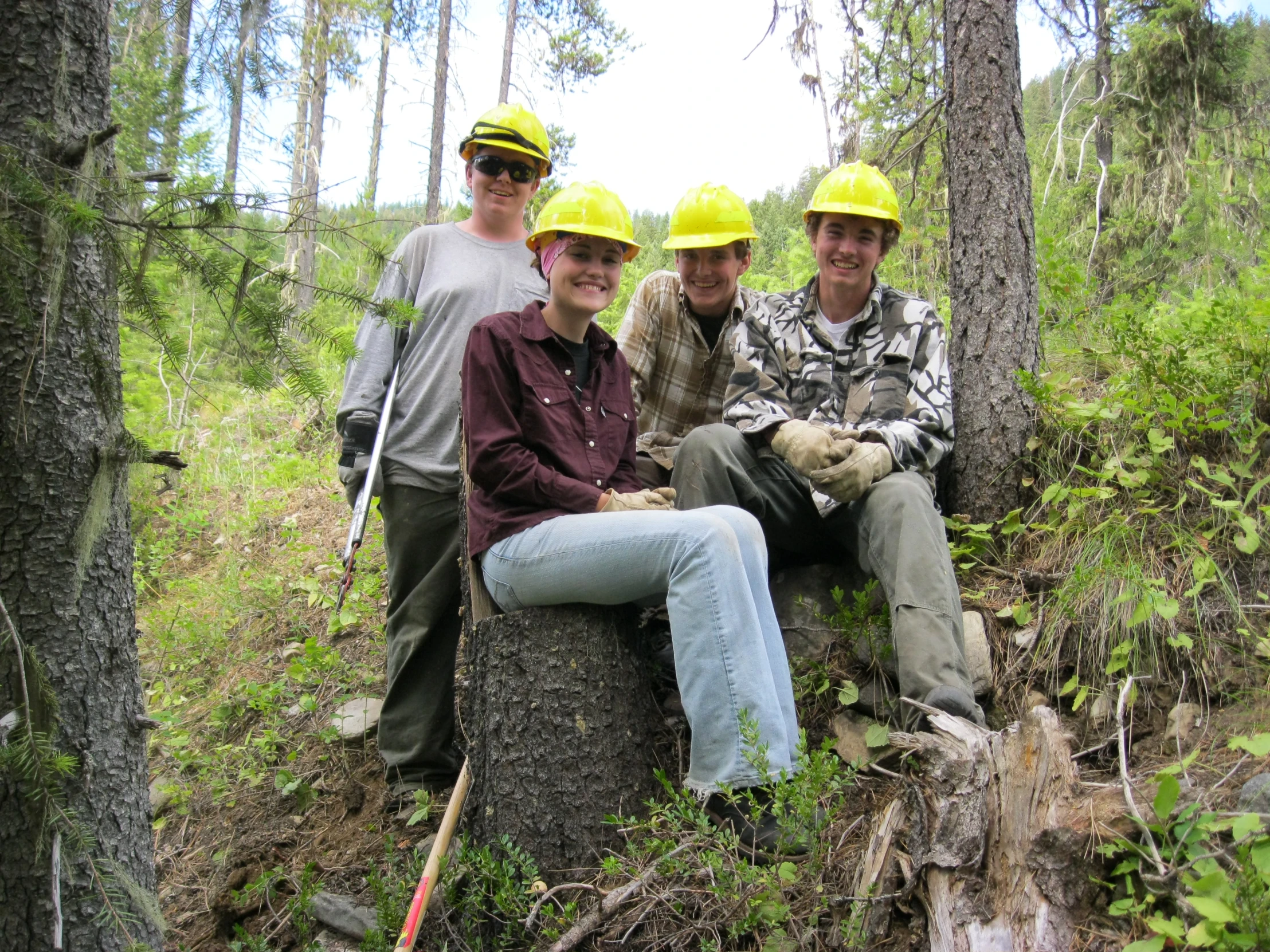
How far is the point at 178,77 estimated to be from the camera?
2738 millimetres

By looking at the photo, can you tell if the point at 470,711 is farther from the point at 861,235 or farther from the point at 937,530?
the point at 861,235

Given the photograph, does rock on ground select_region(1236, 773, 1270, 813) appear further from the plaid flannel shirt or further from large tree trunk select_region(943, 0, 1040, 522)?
the plaid flannel shirt

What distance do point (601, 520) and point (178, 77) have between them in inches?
74.6

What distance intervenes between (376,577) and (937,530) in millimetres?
3731

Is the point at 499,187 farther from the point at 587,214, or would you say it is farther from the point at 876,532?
the point at 876,532

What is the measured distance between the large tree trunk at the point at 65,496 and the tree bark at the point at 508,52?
34.2 ft

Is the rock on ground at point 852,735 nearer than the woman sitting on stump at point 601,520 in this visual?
No

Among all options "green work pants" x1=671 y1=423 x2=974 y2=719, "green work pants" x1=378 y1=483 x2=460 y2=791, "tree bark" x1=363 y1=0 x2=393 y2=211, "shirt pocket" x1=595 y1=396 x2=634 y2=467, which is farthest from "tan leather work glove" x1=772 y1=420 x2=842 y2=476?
"tree bark" x1=363 y1=0 x2=393 y2=211

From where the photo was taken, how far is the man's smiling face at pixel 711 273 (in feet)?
12.9

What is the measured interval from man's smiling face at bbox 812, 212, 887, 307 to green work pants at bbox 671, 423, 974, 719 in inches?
32.4

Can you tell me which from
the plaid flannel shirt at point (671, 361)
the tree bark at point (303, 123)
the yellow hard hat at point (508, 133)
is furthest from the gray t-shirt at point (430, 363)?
the tree bark at point (303, 123)

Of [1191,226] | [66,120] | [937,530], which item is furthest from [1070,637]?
[1191,226]

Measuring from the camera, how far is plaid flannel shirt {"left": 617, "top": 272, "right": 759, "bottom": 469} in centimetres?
407

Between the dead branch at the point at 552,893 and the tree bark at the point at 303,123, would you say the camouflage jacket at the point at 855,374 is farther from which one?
the tree bark at the point at 303,123
